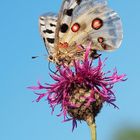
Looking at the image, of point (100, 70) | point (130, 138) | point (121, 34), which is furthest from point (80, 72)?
point (130, 138)

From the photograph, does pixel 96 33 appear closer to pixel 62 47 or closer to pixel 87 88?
pixel 62 47

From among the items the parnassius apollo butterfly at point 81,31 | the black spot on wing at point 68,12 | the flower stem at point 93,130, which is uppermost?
the black spot on wing at point 68,12

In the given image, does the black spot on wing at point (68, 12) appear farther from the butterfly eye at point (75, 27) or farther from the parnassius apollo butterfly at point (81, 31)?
the butterfly eye at point (75, 27)

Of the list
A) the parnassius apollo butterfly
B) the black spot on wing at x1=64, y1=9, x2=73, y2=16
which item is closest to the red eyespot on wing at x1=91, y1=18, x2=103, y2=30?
the parnassius apollo butterfly

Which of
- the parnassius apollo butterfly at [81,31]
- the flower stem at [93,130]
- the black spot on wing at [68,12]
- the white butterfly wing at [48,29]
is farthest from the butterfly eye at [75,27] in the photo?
the flower stem at [93,130]

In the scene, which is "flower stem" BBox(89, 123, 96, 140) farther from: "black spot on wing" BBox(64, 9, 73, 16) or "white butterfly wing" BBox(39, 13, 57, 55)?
"black spot on wing" BBox(64, 9, 73, 16)
